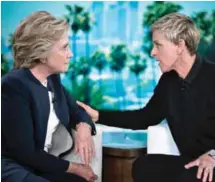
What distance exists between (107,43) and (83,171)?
1401mm

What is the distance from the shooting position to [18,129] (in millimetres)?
1771

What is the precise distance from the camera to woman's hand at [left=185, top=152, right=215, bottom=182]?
185cm

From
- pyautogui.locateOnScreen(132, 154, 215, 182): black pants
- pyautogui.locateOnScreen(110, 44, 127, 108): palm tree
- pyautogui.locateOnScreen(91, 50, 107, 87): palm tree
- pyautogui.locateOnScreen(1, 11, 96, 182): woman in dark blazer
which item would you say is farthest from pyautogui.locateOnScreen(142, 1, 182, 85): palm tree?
pyautogui.locateOnScreen(1, 11, 96, 182): woman in dark blazer

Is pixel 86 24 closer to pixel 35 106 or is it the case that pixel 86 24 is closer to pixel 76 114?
pixel 76 114

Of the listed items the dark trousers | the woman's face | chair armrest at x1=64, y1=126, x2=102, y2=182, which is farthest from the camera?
chair armrest at x1=64, y1=126, x2=102, y2=182

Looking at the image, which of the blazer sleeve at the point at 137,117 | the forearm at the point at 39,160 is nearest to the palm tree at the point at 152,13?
the blazer sleeve at the point at 137,117

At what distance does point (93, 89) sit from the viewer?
10.6 ft

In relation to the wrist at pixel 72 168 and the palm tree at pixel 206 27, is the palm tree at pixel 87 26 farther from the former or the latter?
the wrist at pixel 72 168

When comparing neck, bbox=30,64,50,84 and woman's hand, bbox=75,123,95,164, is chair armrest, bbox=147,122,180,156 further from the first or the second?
neck, bbox=30,64,50,84

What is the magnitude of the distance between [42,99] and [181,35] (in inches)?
25.7

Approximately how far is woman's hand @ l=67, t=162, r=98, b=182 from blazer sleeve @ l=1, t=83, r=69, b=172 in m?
0.15

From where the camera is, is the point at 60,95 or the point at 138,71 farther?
the point at 138,71

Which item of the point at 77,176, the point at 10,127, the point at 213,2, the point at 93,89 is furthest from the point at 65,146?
the point at 213,2

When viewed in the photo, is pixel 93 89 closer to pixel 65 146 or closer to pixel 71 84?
pixel 71 84
